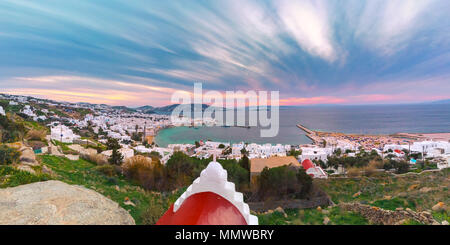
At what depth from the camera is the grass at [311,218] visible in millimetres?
3914

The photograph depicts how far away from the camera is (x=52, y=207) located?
239cm

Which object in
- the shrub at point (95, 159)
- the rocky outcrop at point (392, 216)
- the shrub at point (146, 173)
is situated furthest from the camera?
the shrub at point (95, 159)

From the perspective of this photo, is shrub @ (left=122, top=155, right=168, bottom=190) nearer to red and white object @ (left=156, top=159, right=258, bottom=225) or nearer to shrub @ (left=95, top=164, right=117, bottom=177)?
shrub @ (left=95, top=164, right=117, bottom=177)

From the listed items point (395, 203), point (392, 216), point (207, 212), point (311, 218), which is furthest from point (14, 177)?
point (395, 203)

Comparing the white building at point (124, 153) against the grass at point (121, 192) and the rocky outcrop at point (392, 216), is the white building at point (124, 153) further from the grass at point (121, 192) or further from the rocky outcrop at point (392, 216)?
the rocky outcrop at point (392, 216)

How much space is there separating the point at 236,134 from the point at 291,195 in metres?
9.02

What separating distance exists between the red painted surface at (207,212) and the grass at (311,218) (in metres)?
2.98

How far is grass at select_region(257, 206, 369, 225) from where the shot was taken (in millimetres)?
3914

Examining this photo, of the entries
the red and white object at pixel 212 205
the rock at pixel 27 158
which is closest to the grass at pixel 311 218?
the red and white object at pixel 212 205

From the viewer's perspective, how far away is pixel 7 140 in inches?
229

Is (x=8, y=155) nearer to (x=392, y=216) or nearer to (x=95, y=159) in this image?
(x=95, y=159)
